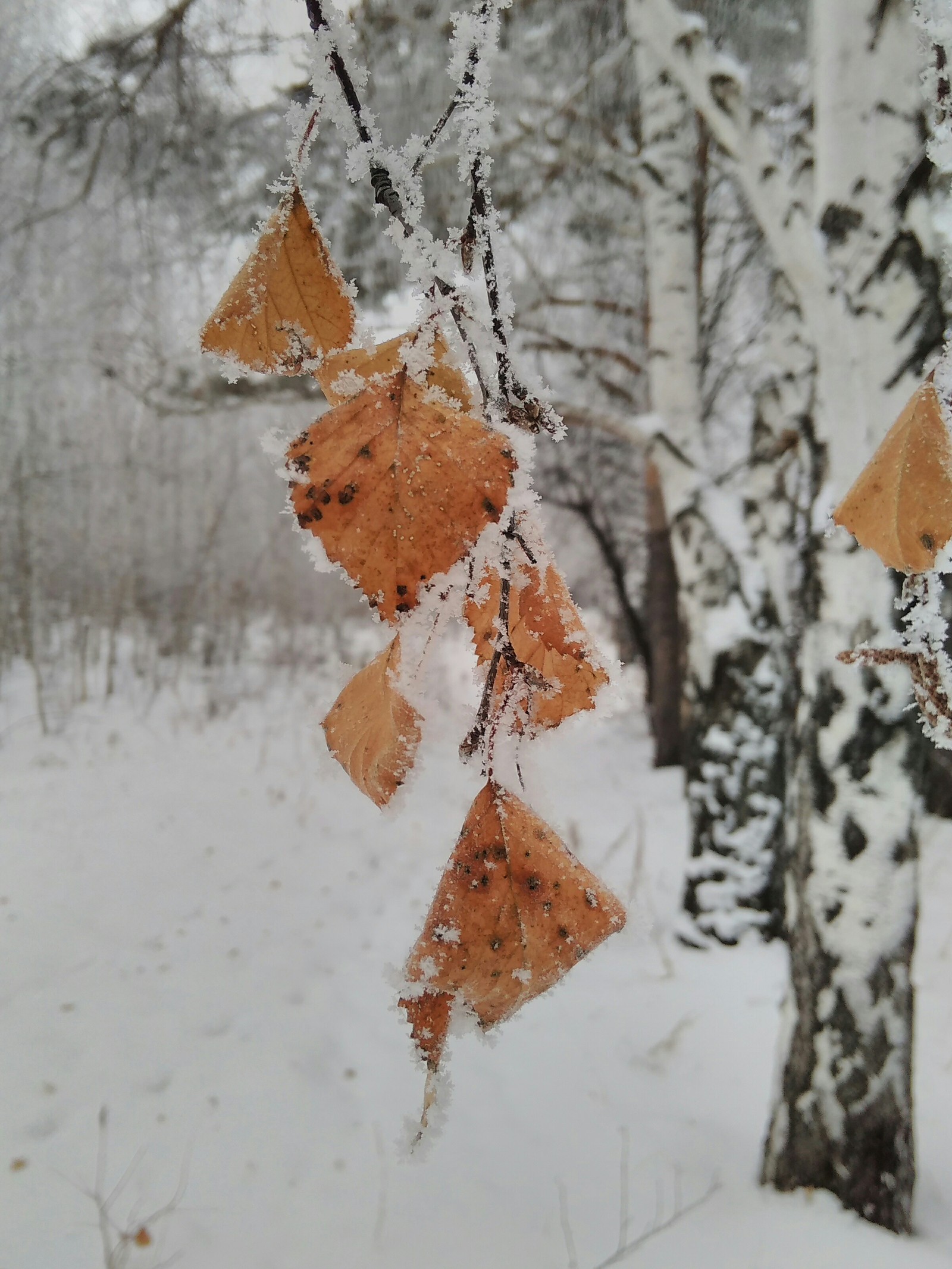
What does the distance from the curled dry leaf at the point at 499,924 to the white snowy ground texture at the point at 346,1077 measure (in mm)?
43

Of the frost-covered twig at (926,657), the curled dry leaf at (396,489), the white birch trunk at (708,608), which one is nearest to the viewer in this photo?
the curled dry leaf at (396,489)

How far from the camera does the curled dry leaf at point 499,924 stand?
0.29 metres

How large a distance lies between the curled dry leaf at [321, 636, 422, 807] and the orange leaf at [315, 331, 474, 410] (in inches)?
4.1

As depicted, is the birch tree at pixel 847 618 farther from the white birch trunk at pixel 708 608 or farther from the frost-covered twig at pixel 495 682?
the white birch trunk at pixel 708 608

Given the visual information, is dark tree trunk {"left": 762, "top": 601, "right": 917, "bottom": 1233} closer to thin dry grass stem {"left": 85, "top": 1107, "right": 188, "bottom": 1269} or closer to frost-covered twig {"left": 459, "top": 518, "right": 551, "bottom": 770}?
frost-covered twig {"left": 459, "top": 518, "right": 551, "bottom": 770}

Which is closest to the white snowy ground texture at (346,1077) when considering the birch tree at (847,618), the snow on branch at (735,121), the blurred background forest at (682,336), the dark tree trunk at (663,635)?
the blurred background forest at (682,336)

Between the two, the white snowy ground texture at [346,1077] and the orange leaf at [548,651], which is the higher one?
the orange leaf at [548,651]

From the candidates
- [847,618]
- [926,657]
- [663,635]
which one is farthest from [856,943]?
[663,635]

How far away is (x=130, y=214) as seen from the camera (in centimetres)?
379

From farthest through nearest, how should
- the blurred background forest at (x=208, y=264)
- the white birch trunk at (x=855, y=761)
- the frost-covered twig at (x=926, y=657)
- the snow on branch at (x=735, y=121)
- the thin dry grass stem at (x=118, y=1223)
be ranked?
the blurred background forest at (x=208, y=264) < the thin dry grass stem at (x=118, y=1223) < the snow on branch at (x=735, y=121) < the white birch trunk at (x=855, y=761) < the frost-covered twig at (x=926, y=657)

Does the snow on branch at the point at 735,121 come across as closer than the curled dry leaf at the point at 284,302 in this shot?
No

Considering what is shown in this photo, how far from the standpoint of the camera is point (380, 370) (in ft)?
0.88

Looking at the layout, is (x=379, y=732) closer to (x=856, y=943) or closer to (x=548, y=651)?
(x=548, y=651)

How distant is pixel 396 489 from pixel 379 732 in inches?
4.4
